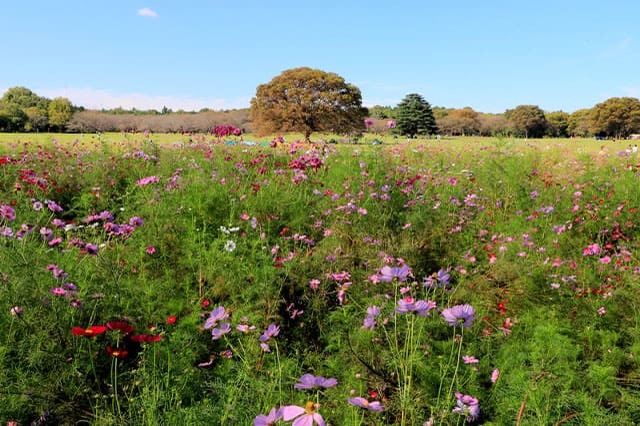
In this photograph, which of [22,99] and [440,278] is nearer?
[440,278]

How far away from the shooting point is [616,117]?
189ft

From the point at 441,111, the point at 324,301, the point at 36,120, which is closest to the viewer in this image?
the point at 324,301

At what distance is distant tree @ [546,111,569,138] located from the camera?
70.2 metres

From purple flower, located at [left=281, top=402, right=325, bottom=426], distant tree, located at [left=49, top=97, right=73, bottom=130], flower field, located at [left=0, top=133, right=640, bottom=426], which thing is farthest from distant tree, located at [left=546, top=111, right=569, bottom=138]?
purple flower, located at [left=281, top=402, right=325, bottom=426]

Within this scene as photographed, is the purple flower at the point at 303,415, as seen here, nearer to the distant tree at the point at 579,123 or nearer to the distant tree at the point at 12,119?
the distant tree at the point at 12,119

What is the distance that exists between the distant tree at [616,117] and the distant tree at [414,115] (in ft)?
71.3

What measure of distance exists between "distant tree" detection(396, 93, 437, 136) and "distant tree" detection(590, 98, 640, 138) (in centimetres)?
2173

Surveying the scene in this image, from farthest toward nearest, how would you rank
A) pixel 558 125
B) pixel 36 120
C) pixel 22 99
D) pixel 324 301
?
pixel 558 125
pixel 22 99
pixel 36 120
pixel 324 301

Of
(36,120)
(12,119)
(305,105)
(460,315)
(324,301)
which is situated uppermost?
(305,105)

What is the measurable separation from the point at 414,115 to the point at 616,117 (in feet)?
85.3

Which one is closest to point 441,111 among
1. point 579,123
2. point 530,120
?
point 530,120

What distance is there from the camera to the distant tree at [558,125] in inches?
2765

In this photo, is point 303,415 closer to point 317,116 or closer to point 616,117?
point 317,116

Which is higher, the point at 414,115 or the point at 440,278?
the point at 414,115
